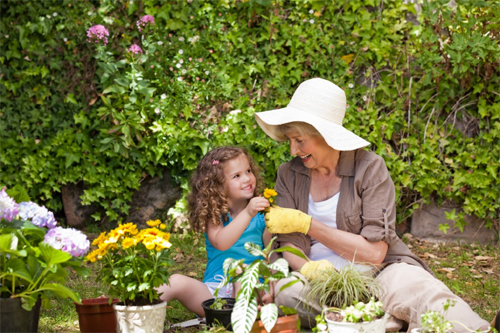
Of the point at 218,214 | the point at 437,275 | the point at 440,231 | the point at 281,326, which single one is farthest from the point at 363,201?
the point at 440,231

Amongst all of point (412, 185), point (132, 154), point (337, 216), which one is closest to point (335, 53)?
point (412, 185)

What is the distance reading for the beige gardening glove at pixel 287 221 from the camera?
2553 mm

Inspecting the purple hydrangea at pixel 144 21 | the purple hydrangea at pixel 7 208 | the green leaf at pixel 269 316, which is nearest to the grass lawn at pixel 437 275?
the green leaf at pixel 269 316

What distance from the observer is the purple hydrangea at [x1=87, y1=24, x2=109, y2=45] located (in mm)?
4359

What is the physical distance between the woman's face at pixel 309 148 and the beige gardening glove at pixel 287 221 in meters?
0.28

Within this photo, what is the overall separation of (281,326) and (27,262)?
2.92 ft

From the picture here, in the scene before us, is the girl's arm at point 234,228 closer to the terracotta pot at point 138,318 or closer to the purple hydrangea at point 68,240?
the terracotta pot at point 138,318

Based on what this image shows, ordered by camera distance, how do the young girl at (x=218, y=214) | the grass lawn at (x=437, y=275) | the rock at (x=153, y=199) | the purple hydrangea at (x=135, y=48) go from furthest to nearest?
the rock at (x=153, y=199)
the purple hydrangea at (x=135, y=48)
the grass lawn at (x=437, y=275)
the young girl at (x=218, y=214)

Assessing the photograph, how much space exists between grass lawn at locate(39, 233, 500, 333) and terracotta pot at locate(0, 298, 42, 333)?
83 centimetres

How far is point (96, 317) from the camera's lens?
2451mm

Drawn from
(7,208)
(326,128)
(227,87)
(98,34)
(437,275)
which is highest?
(98,34)

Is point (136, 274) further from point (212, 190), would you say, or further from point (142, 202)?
point (142, 202)

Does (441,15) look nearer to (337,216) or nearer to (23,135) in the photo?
(337,216)

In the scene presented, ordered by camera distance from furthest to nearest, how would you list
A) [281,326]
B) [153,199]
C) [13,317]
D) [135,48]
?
1. [153,199]
2. [135,48]
3. [281,326]
4. [13,317]
